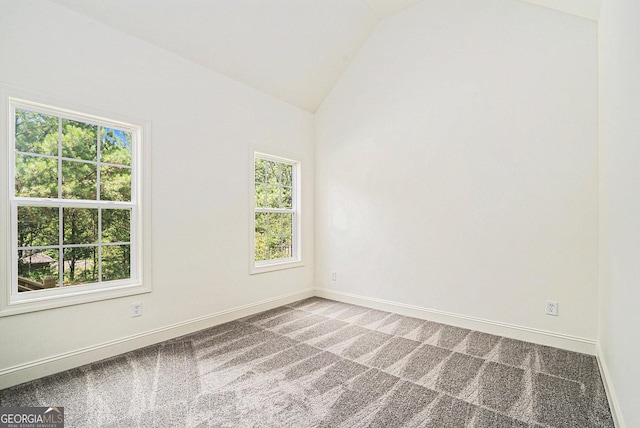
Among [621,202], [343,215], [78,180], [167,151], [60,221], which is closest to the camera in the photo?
[621,202]

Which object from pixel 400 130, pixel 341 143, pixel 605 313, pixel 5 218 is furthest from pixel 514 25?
pixel 5 218

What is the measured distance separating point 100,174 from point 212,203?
1.04m

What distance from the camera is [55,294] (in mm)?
2393

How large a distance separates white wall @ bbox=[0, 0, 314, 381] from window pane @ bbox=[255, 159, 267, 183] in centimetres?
23

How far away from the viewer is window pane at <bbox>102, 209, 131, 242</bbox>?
8.78 feet

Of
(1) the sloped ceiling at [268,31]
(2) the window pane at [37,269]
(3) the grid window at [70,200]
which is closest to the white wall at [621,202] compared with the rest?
(1) the sloped ceiling at [268,31]

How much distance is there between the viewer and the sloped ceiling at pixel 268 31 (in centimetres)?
Answer: 261

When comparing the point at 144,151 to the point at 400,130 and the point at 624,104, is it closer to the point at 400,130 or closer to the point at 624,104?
the point at 400,130

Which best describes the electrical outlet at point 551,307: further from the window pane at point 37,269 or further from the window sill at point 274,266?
the window pane at point 37,269

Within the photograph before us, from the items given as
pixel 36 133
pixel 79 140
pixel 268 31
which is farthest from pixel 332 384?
pixel 268 31

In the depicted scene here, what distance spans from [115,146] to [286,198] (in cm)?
219

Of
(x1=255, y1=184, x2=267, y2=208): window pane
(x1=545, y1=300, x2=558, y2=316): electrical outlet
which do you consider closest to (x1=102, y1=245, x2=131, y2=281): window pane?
(x1=255, y1=184, x2=267, y2=208): window pane

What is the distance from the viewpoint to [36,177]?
2320mm

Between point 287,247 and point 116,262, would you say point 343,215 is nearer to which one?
point 287,247
